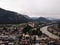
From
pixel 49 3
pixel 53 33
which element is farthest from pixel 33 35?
pixel 49 3

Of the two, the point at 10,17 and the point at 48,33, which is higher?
the point at 10,17

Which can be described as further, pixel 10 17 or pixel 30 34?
pixel 10 17

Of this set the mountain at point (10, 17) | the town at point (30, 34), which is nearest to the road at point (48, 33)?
the town at point (30, 34)

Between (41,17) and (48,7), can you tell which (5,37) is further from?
(48,7)

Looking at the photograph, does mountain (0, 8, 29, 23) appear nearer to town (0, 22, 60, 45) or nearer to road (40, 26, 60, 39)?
town (0, 22, 60, 45)

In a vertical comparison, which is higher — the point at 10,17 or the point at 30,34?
the point at 10,17

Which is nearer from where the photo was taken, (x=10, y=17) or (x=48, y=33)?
(x=48, y=33)

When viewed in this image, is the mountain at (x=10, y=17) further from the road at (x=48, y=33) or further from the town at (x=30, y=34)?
the road at (x=48, y=33)

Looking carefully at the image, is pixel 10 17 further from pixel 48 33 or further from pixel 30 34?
pixel 48 33

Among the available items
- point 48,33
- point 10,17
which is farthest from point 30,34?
point 10,17
